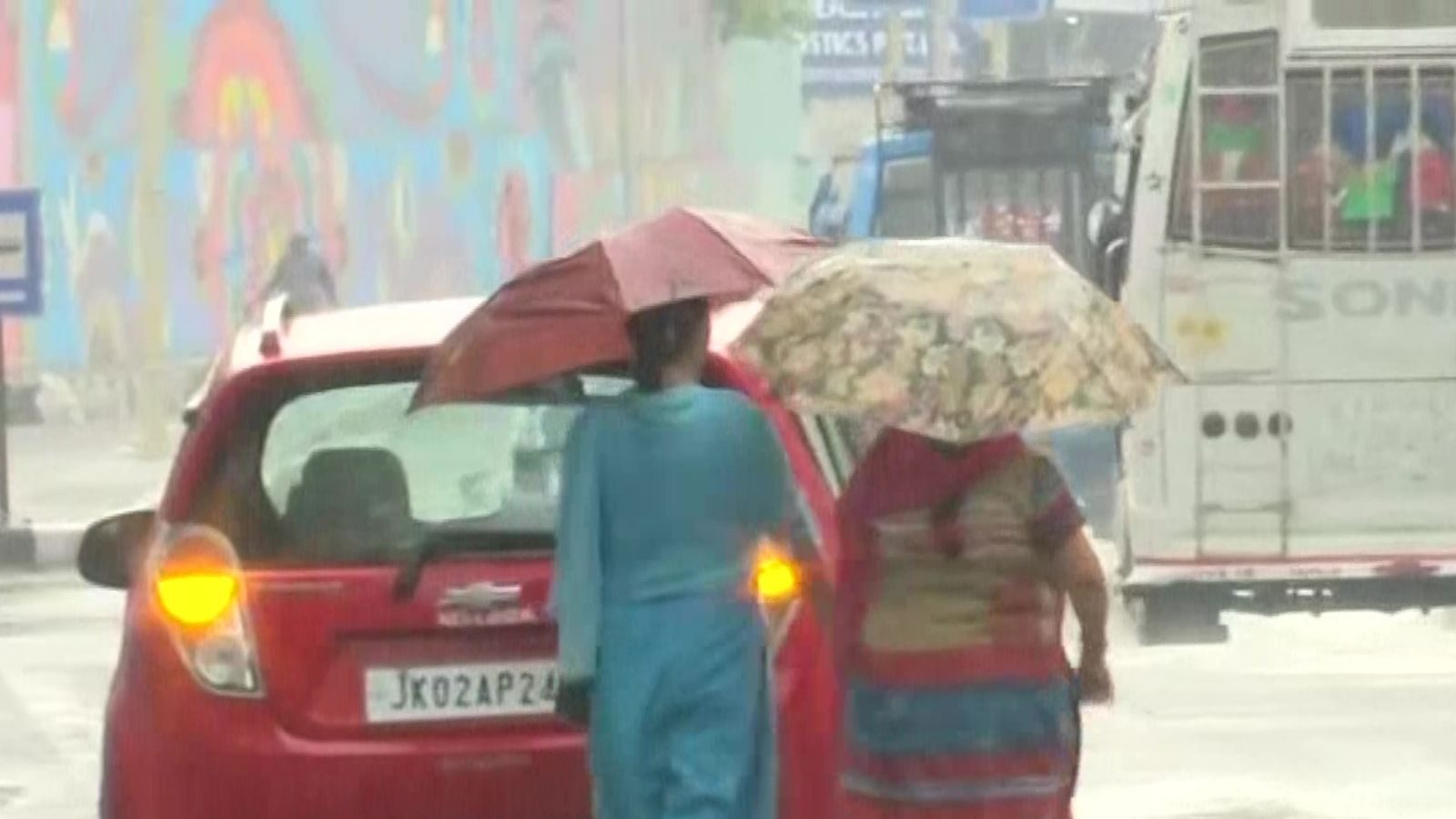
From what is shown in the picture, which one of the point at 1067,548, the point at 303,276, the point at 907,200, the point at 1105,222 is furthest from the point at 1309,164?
the point at 303,276

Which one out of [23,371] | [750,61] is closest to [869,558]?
[23,371]

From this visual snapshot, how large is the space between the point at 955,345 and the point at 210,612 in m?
2.09

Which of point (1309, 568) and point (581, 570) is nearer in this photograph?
point (581, 570)

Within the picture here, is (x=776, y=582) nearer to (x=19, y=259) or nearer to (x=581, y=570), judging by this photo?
(x=581, y=570)

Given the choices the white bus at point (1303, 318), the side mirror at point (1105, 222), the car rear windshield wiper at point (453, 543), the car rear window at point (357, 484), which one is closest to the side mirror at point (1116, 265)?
the side mirror at point (1105, 222)

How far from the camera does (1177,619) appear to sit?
18.7 m

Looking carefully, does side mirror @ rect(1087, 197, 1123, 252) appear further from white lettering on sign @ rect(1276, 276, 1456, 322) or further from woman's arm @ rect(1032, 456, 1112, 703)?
woman's arm @ rect(1032, 456, 1112, 703)

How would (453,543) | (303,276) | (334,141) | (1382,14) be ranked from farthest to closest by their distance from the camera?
(334,141) → (303,276) → (1382,14) → (453,543)

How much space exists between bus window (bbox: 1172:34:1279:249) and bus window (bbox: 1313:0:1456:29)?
25 centimetres

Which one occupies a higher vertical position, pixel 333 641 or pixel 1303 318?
pixel 333 641

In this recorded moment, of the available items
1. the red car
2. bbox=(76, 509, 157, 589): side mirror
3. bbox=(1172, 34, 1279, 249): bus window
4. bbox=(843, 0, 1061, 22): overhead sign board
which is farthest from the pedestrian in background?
bbox=(843, 0, 1061, 22): overhead sign board

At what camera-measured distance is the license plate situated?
9141 mm

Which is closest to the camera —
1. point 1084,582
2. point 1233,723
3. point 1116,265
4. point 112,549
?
point 1084,582

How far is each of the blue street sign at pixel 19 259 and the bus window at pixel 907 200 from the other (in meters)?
11.3
